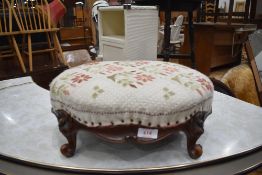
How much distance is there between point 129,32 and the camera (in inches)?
67.4

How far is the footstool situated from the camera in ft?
2.11

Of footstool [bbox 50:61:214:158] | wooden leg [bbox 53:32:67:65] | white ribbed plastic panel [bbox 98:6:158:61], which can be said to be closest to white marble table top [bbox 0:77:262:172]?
footstool [bbox 50:61:214:158]

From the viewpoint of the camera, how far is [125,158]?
2.55 ft

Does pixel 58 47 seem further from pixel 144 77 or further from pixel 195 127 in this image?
pixel 195 127

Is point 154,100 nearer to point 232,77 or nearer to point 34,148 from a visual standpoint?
point 34,148

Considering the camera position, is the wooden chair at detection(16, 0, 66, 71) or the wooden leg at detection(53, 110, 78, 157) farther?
the wooden chair at detection(16, 0, 66, 71)

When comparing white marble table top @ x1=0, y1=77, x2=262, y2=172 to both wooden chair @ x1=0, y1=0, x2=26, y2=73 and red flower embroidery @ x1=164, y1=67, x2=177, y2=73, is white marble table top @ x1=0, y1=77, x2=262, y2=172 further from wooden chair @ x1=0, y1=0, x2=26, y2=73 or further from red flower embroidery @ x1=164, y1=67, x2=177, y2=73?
wooden chair @ x1=0, y1=0, x2=26, y2=73

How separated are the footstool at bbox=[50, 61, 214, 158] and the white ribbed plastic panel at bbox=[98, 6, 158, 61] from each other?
1.03 m

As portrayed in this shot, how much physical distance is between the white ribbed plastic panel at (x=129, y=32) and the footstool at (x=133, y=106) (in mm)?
1026

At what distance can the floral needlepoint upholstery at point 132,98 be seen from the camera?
643mm

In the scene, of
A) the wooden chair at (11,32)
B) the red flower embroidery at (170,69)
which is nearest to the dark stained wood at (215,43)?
the red flower embroidery at (170,69)

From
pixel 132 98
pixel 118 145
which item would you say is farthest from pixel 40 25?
pixel 132 98

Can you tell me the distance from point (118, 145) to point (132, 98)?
0.90 feet

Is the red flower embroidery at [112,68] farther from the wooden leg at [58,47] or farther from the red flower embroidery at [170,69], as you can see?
the wooden leg at [58,47]
